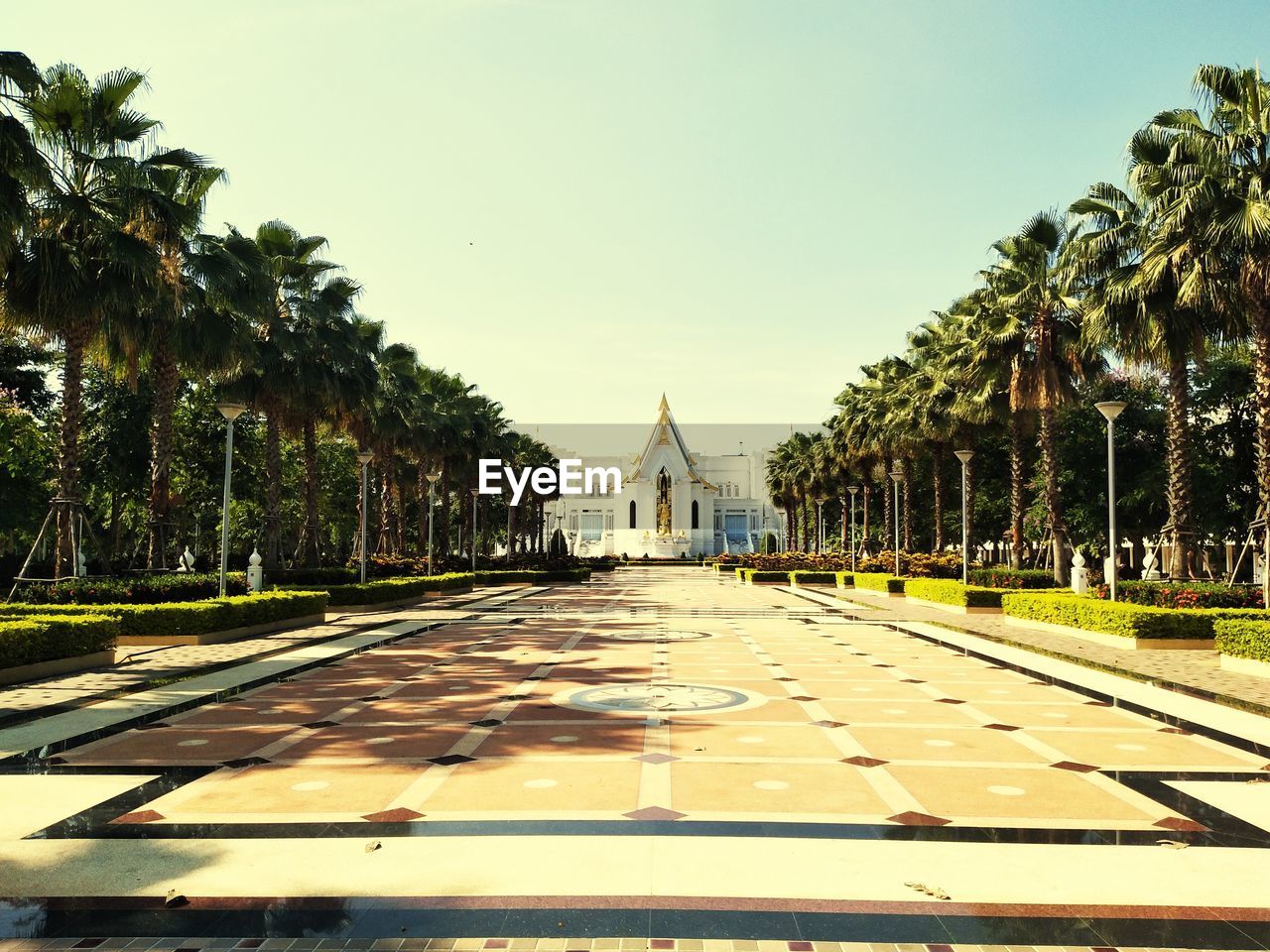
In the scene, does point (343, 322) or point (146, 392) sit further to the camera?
point (146, 392)

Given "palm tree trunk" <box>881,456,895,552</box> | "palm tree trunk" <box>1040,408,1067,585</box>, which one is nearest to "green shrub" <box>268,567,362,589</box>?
"palm tree trunk" <box>1040,408,1067,585</box>

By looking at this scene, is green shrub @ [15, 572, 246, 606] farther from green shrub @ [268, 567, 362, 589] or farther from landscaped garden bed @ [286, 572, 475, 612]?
green shrub @ [268, 567, 362, 589]

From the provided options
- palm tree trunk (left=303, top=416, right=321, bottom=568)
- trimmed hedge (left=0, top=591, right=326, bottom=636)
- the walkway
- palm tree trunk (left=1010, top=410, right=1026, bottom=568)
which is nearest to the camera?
the walkway

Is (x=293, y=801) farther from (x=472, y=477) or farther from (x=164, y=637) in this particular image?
(x=472, y=477)

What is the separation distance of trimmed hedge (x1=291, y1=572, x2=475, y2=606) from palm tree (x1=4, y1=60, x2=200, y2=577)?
26.7 ft

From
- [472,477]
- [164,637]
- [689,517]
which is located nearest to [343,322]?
[164,637]

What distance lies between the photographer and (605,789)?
6.75 meters

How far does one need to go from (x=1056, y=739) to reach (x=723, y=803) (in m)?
4.11

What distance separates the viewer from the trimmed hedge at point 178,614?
15.2 m

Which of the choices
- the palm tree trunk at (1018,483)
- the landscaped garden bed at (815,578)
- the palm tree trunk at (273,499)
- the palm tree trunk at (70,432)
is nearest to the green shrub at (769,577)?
the landscaped garden bed at (815,578)

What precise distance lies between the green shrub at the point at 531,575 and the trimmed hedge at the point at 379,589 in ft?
31.5

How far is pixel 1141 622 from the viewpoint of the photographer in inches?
626

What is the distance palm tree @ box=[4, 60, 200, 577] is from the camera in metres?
15.7

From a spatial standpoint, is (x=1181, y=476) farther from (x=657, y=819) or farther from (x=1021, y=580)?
(x=657, y=819)
